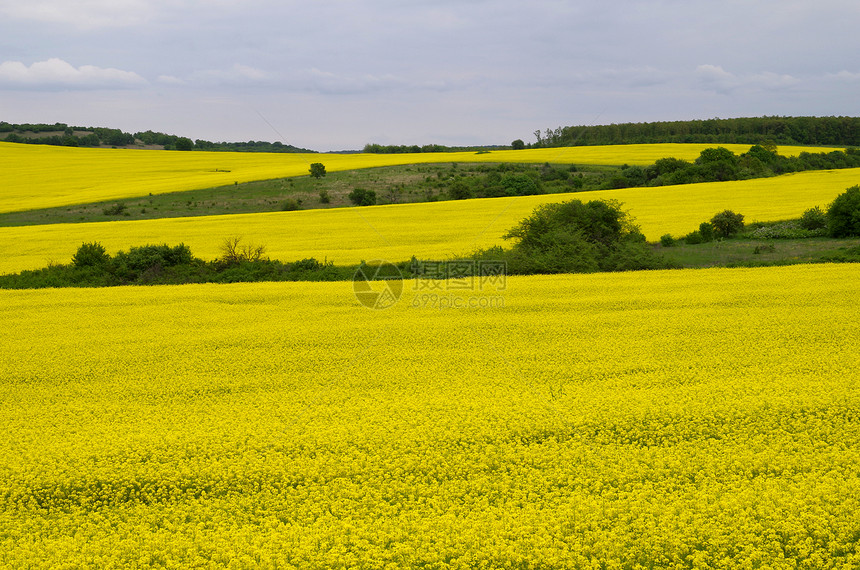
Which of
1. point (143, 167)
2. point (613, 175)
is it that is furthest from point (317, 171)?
point (613, 175)

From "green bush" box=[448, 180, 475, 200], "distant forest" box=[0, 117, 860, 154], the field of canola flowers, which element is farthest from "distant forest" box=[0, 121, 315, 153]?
the field of canola flowers

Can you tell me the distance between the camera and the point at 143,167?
6159cm

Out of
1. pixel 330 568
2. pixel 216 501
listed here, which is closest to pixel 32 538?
pixel 216 501

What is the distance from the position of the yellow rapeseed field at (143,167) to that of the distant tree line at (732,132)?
51.0ft

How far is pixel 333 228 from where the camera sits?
32.4 meters

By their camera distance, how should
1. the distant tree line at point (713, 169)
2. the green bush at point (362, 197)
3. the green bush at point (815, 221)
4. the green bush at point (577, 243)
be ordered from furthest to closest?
the distant tree line at point (713, 169), the green bush at point (362, 197), the green bush at point (815, 221), the green bush at point (577, 243)

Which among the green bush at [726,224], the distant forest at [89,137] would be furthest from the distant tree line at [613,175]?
the distant forest at [89,137]

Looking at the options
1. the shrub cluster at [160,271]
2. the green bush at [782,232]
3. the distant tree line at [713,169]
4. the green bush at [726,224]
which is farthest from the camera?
the distant tree line at [713,169]

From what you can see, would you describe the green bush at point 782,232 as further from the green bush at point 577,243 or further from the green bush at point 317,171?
the green bush at point 317,171

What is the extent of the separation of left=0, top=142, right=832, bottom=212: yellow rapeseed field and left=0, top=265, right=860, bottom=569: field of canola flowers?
32486mm

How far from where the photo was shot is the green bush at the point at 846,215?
26.0 meters

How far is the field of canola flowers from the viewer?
7324 mm

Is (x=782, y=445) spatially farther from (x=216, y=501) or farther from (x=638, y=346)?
(x=216, y=501)

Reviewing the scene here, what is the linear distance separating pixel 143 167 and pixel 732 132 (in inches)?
3260
